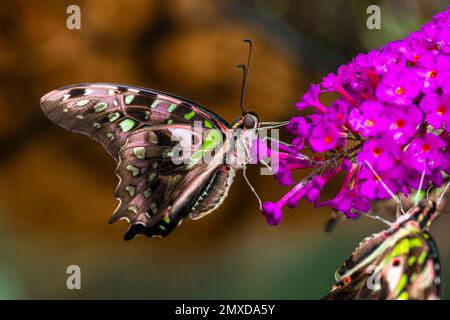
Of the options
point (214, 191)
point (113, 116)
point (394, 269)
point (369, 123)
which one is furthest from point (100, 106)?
point (394, 269)

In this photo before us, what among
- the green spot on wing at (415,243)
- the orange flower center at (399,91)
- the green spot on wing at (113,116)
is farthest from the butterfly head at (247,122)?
the green spot on wing at (415,243)

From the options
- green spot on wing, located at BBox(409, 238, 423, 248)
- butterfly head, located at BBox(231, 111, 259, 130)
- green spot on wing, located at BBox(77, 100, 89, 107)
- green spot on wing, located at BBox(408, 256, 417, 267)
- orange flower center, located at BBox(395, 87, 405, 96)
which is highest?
green spot on wing, located at BBox(77, 100, 89, 107)

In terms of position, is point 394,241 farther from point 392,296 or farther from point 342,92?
point 342,92

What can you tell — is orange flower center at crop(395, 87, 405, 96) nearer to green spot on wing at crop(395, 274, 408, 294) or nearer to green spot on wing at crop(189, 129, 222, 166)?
green spot on wing at crop(395, 274, 408, 294)

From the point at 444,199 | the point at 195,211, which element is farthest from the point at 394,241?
the point at 195,211

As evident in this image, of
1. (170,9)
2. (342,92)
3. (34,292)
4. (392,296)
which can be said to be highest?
(170,9)

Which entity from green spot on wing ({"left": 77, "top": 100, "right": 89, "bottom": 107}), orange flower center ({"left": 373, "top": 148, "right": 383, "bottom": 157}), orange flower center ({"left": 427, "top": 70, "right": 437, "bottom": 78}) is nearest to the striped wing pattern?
orange flower center ({"left": 373, "top": 148, "right": 383, "bottom": 157})

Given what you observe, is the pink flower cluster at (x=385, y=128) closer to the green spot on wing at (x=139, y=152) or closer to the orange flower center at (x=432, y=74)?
the orange flower center at (x=432, y=74)
